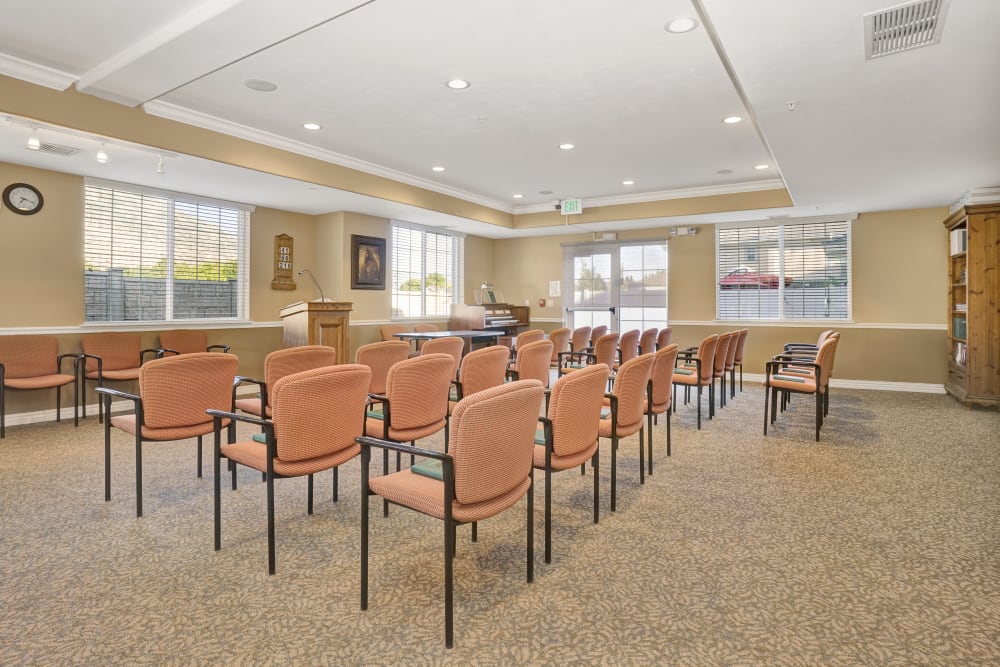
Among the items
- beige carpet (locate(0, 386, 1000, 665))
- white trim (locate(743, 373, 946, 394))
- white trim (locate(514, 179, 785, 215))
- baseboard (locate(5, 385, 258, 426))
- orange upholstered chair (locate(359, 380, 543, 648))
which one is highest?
white trim (locate(514, 179, 785, 215))

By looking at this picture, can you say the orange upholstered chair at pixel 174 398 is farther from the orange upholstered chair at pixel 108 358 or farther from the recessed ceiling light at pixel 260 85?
the orange upholstered chair at pixel 108 358

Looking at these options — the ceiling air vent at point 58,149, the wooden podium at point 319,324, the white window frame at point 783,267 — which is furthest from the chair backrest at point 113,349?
the white window frame at point 783,267

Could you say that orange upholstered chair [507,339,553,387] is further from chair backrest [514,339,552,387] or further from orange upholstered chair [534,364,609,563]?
orange upholstered chair [534,364,609,563]

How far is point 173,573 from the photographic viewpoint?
8.38 ft

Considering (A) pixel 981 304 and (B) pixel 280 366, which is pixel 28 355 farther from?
(A) pixel 981 304

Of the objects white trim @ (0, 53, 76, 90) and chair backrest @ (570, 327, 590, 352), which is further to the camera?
chair backrest @ (570, 327, 590, 352)

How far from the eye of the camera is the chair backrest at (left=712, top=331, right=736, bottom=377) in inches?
238

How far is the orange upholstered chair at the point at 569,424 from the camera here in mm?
2643

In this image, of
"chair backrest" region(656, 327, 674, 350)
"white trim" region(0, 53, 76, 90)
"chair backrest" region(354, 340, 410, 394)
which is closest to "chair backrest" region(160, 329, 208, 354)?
"white trim" region(0, 53, 76, 90)

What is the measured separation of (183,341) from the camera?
269 inches

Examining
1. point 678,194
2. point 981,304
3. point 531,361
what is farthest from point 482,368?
point 981,304

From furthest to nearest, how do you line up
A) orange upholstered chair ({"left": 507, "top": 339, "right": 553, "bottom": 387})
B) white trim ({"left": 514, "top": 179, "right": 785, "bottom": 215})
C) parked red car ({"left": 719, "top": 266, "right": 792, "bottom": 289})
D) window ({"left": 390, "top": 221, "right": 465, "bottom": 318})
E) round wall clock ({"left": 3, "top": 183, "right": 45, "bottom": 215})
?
window ({"left": 390, "top": 221, "right": 465, "bottom": 318})
parked red car ({"left": 719, "top": 266, "right": 792, "bottom": 289})
white trim ({"left": 514, "top": 179, "right": 785, "bottom": 215})
round wall clock ({"left": 3, "top": 183, "right": 45, "bottom": 215})
orange upholstered chair ({"left": 507, "top": 339, "right": 553, "bottom": 387})

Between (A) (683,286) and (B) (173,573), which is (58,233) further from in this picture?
(A) (683,286)

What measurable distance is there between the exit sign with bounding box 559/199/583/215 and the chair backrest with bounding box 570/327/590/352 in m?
2.06
